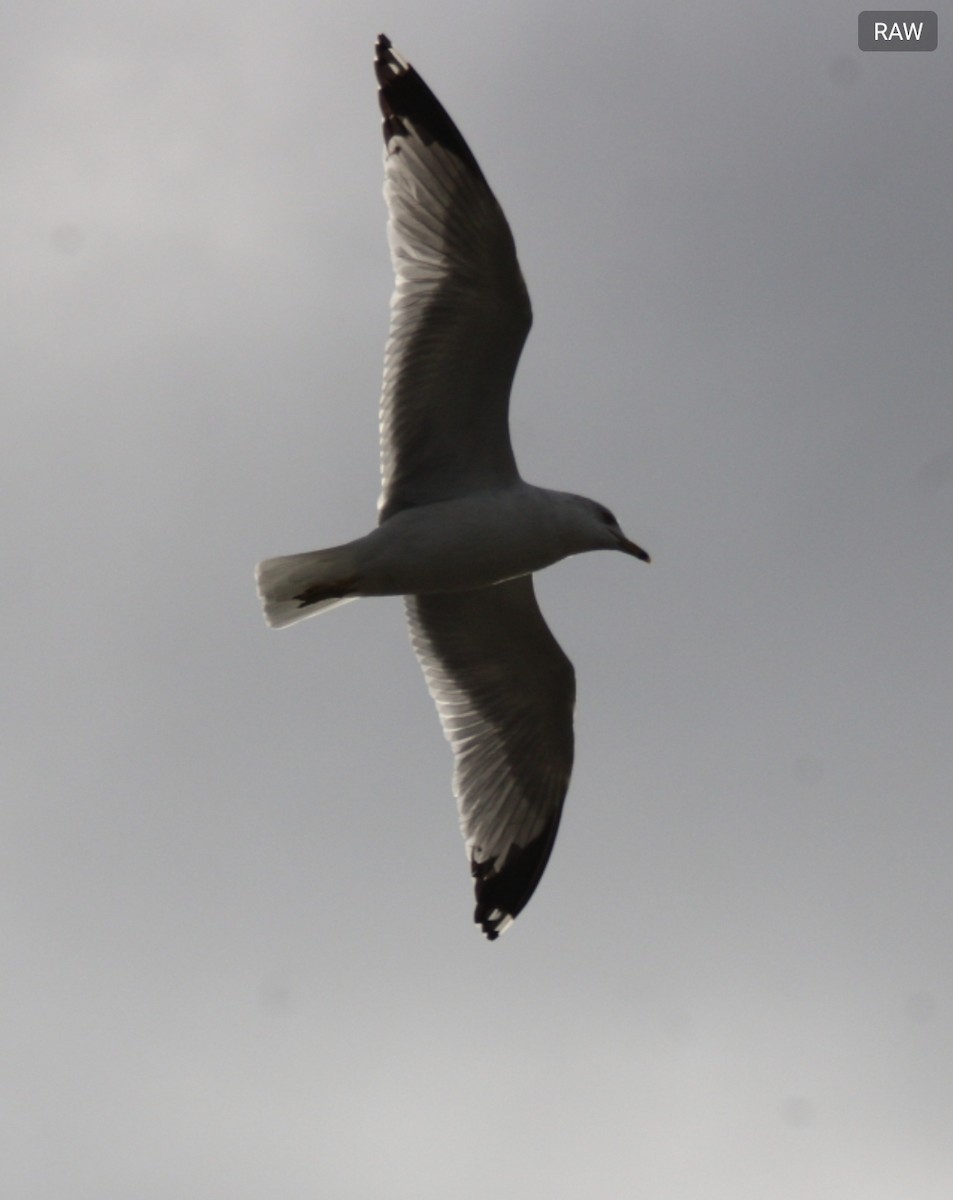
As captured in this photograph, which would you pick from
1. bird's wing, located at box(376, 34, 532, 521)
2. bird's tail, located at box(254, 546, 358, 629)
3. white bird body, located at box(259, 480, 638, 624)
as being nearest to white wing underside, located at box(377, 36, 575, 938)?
bird's wing, located at box(376, 34, 532, 521)

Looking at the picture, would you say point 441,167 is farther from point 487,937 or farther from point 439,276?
point 487,937

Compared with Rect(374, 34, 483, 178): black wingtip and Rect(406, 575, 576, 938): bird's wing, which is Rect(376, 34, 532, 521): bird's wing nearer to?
Rect(374, 34, 483, 178): black wingtip

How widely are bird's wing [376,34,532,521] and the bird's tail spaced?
542 mm

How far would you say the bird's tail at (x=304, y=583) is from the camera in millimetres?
9188

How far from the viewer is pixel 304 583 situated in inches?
365

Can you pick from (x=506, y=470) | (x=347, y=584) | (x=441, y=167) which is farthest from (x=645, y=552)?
(x=441, y=167)

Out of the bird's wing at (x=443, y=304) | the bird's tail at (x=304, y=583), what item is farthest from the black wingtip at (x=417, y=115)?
the bird's tail at (x=304, y=583)

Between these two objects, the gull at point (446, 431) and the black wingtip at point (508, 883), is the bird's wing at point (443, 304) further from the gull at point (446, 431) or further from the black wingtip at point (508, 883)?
the black wingtip at point (508, 883)

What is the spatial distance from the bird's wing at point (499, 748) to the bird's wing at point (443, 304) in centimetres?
117

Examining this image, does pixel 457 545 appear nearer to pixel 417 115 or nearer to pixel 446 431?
pixel 446 431

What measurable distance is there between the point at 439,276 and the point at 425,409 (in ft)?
2.41

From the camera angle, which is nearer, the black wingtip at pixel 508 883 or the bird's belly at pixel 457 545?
the bird's belly at pixel 457 545

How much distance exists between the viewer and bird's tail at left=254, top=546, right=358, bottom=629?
30.1 ft

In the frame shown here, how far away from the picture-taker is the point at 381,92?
360 inches
